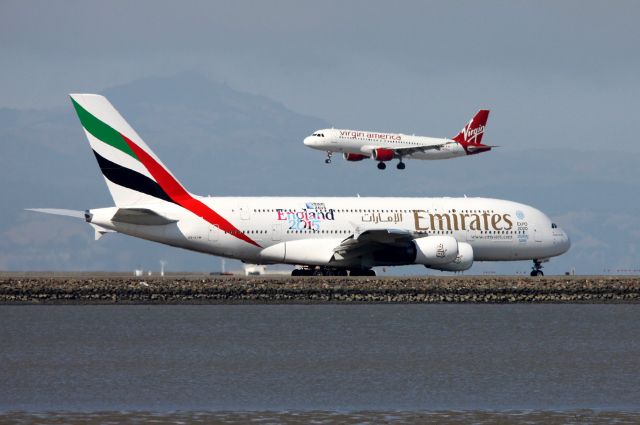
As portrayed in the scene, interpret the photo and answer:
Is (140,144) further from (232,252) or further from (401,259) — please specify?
(401,259)

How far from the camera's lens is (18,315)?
71375 mm

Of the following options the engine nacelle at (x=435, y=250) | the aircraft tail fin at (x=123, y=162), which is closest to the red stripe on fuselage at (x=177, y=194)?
the aircraft tail fin at (x=123, y=162)

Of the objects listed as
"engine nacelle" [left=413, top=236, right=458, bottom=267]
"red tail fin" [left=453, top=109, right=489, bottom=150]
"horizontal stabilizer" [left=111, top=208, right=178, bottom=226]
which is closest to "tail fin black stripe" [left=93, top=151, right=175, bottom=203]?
"horizontal stabilizer" [left=111, top=208, right=178, bottom=226]

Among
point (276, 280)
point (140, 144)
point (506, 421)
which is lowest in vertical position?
point (506, 421)

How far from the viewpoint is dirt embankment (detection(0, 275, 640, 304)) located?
70188 millimetres

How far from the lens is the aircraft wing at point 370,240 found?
71125mm

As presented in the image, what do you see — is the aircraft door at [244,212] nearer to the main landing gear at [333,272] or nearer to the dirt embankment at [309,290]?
the dirt embankment at [309,290]

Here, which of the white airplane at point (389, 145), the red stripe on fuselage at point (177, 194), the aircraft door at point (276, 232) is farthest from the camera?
the white airplane at point (389, 145)

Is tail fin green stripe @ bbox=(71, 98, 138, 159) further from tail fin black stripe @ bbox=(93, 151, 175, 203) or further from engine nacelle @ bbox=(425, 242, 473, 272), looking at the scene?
engine nacelle @ bbox=(425, 242, 473, 272)

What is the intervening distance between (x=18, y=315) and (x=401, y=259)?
63.1ft

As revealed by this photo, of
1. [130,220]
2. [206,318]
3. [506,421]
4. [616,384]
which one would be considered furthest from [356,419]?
[130,220]

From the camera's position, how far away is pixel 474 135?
112m

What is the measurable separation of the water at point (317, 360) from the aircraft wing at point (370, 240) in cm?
300

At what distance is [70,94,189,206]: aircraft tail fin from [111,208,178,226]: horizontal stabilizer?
4.59 feet
